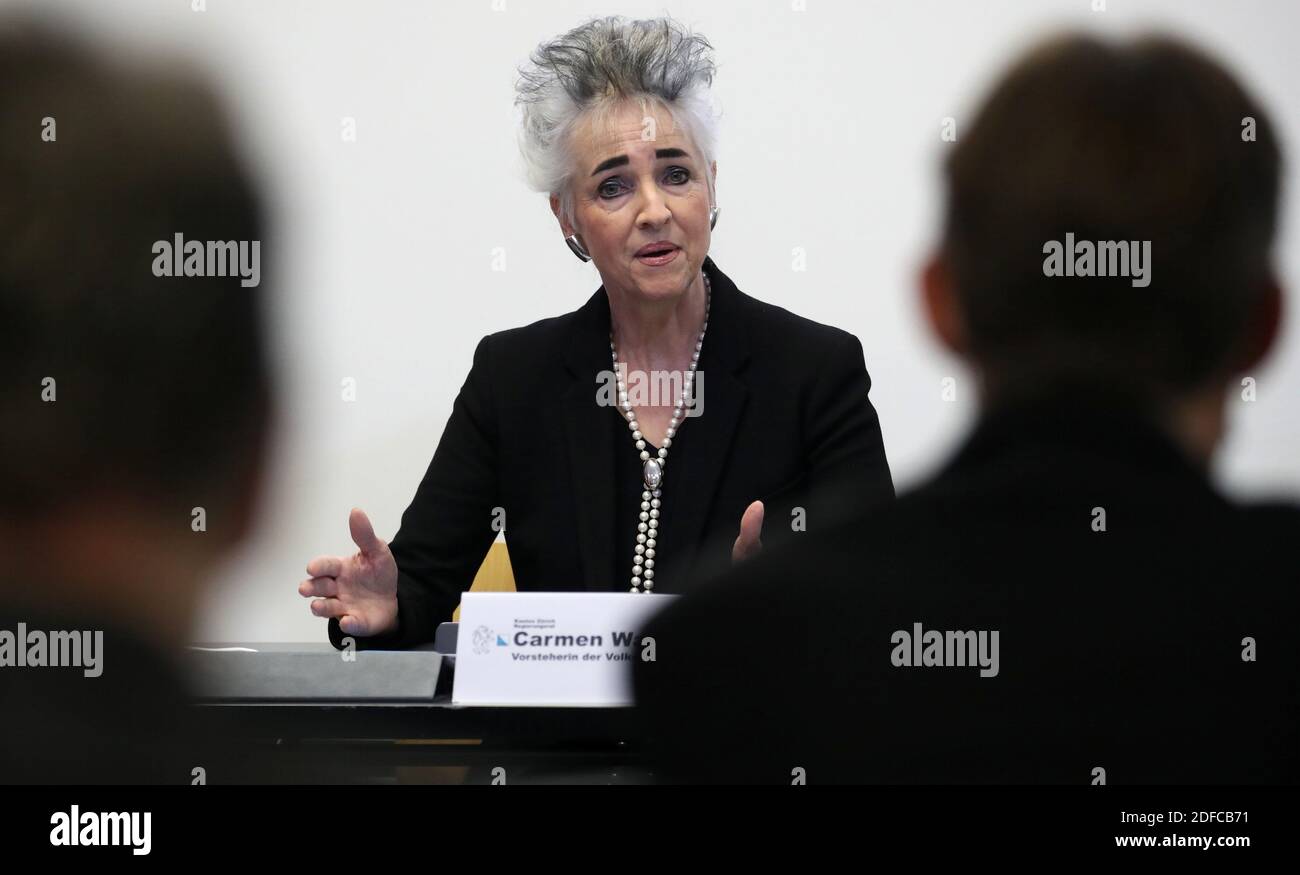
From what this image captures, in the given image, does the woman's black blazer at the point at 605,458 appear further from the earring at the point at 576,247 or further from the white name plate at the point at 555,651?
the white name plate at the point at 555,651

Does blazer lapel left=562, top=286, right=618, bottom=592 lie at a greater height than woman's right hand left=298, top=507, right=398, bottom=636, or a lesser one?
greater

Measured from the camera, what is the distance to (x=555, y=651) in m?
1.25

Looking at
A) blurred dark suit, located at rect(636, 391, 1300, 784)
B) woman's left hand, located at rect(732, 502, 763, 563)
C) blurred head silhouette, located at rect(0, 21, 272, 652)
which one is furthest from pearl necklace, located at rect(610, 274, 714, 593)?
blurred head silhouette, located at rect(0, 21, 272, 652)

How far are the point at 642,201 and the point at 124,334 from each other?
5.12 feet

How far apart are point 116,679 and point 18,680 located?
0.11 meters

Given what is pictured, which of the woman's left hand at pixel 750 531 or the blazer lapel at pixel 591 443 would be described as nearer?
the woman's left hand at pixel 750 531

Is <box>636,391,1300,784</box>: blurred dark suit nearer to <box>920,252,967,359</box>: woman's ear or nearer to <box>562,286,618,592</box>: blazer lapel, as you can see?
<box>920,252,967,359</box>: woman's ear

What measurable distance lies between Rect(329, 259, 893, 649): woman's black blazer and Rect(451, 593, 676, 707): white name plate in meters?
0.57

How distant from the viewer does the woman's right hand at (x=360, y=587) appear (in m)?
1.68

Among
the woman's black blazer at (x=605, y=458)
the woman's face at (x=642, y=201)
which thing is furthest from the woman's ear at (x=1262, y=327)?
the woman's face at (x=642, y=201)

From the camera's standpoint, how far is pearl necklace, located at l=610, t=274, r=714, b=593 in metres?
1.92

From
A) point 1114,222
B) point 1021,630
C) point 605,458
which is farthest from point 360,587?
point 1114,222

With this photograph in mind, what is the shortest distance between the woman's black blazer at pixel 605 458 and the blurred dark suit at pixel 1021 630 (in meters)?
0.84
